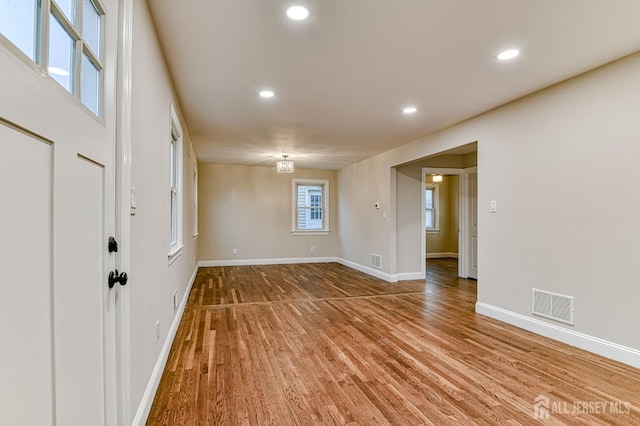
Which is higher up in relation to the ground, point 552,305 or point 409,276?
point 552,305

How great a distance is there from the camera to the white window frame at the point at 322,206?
830cm

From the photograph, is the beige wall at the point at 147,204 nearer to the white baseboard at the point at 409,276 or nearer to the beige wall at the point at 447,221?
the white baseboard at the point at 409,276

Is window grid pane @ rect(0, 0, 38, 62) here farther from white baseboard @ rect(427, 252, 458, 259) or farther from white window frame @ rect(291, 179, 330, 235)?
white baseboard @ rect(427, 252, 458, 259)

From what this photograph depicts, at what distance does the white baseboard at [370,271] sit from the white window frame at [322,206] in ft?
3.01

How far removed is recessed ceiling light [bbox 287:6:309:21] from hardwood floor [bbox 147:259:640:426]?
2.41 metres

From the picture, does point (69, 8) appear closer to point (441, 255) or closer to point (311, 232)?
point (311, 232)

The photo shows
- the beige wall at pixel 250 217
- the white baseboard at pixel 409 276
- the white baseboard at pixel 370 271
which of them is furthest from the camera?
the beige wall at pixel 250 217

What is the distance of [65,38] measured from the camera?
1015mm

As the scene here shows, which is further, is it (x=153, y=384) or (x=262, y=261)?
(x=262, y=261)

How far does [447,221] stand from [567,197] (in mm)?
6595

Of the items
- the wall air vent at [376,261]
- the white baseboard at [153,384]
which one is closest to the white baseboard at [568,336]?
the wall air vent at [376,261]

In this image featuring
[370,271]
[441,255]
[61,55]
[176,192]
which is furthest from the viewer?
[441,255]

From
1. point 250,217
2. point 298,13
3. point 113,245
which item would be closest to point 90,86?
point 113,245

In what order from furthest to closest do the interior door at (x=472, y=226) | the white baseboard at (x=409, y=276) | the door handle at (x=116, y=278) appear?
the interior door at (x=472, y=226) → the white baseboard at (x=409, y=276) → the door handle at (x=116, y=278)
